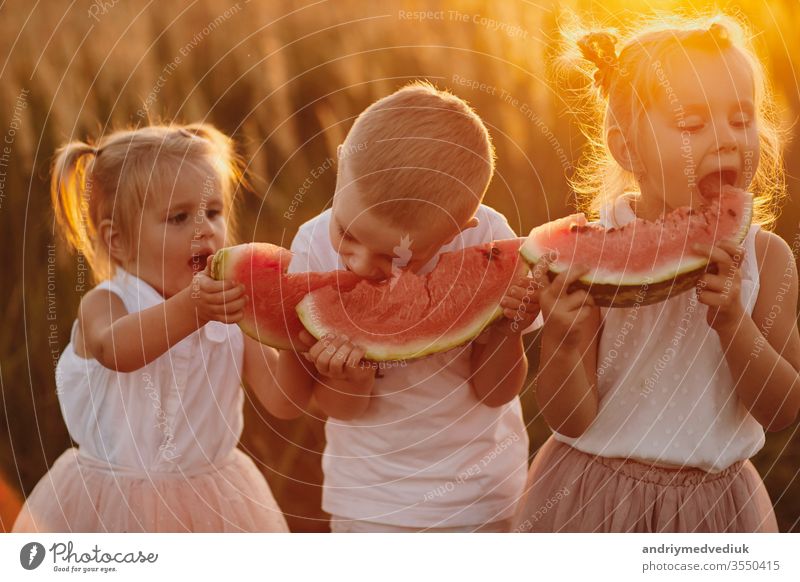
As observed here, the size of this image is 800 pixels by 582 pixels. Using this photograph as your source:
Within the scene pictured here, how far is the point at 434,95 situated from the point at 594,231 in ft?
1.20

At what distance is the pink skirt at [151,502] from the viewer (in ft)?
6.21

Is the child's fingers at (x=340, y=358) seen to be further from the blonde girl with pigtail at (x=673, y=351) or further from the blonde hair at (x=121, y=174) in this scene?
the blonde hair at (x=121, y=174)

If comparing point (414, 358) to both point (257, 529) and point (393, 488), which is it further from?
point (257, 529)

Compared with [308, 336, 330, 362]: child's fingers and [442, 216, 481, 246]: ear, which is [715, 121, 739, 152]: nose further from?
[308, 336, 330, 362]: child's fingers

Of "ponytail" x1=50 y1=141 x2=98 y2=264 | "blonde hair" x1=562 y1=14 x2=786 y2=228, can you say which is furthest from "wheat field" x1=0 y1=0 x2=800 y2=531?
"ponytail" x1=50 y1=141 x2=98 y2=264

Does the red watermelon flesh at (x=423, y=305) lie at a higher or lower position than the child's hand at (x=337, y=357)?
higher

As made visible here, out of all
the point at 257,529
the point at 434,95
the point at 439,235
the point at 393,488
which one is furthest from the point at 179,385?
the point at 434,95

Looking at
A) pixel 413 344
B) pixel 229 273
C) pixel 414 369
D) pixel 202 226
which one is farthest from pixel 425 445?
A: pixel 202 226

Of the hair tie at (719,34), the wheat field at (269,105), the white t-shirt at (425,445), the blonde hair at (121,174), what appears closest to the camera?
the hair tie at (719,34)

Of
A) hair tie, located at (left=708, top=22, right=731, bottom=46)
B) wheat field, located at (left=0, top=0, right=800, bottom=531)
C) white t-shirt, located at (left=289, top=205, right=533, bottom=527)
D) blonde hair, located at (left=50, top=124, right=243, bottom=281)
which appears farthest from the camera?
wheat field, located at (left=0, top=0, right=800, bottom=531)

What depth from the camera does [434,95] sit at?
5.16 ft

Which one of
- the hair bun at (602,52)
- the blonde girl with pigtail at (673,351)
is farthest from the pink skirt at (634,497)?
the hair bun at (602,52)

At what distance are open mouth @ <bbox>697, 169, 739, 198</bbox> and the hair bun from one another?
0.24 m

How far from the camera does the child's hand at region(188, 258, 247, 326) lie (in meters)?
1.57
